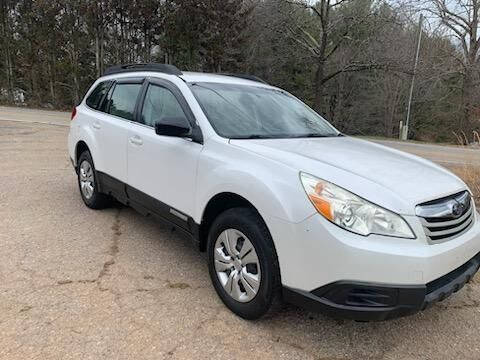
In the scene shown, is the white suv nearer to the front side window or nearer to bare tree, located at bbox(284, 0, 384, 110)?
the front side window

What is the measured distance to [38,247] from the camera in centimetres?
429

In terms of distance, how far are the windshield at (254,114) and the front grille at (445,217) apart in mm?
1433

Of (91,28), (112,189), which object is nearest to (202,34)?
(91,28)

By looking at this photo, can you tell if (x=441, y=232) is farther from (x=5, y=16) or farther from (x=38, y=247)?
(x=5, y=16)

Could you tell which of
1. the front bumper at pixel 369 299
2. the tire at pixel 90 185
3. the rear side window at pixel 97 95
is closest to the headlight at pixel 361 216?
the front bumper at pixel 369 299

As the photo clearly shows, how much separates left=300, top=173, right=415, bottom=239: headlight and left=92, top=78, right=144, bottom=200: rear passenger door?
2.60 meters

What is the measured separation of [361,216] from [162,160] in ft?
6.46

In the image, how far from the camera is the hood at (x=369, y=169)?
266 centimetres

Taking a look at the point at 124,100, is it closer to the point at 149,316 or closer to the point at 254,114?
the point at 254,114

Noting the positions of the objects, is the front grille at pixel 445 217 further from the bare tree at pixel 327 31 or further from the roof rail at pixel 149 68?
the bare tree at pixel 327 31

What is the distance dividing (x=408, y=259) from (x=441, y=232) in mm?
394

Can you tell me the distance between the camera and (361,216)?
8.48 ft

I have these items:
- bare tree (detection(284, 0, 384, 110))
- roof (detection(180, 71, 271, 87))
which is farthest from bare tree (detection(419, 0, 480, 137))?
roof (detection(180, 71, 271, 87))

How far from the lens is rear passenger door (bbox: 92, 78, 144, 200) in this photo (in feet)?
15.2
